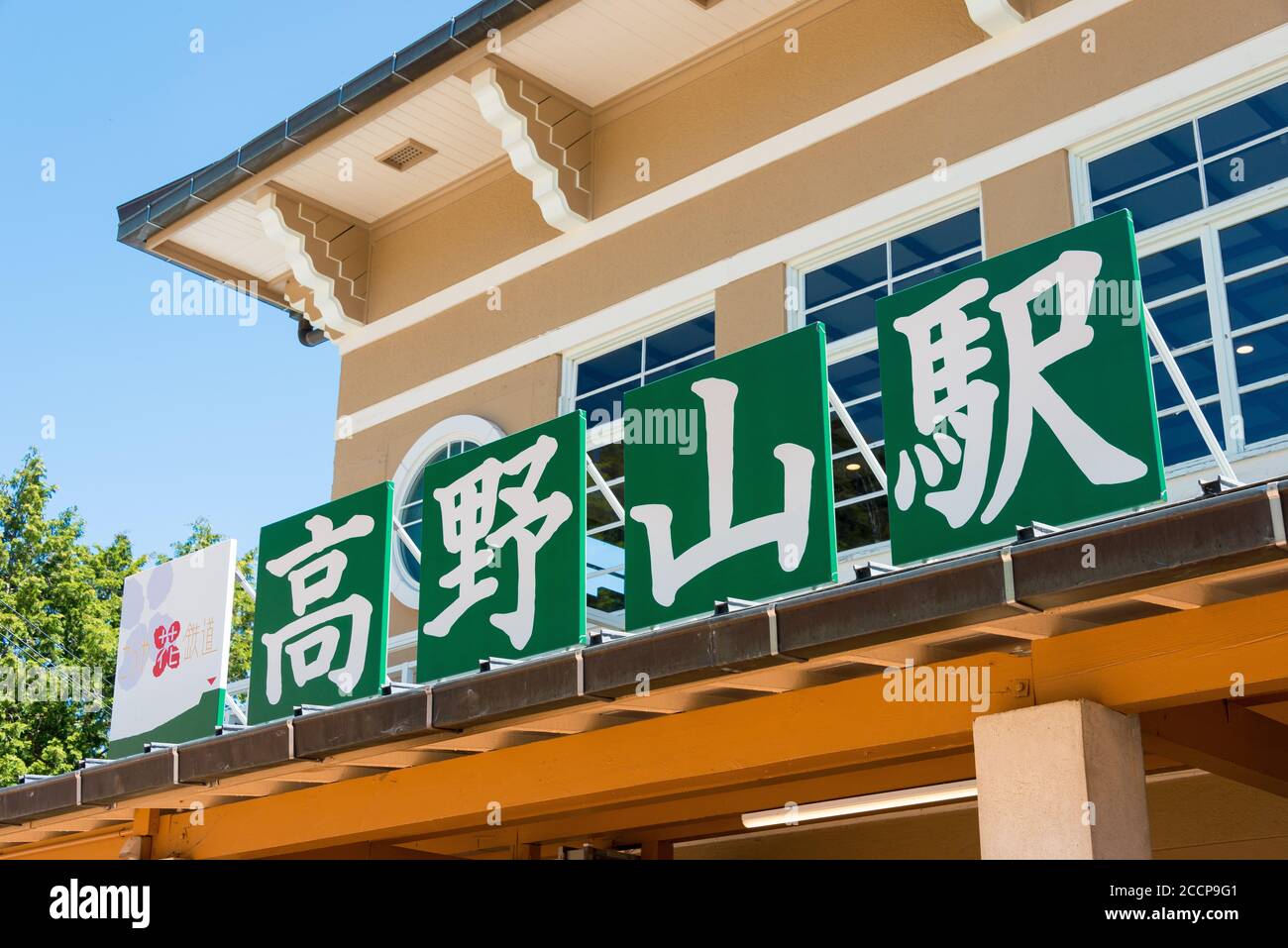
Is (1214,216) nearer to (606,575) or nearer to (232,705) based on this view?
(606,575)

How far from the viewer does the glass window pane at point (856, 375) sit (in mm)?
8930

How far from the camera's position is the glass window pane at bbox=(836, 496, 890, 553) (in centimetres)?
846

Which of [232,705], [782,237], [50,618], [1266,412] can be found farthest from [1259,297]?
[50,618]

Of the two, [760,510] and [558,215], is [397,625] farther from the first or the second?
[760,510]

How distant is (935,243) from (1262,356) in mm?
4366

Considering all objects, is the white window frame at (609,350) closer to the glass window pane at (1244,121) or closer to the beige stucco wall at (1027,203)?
the beige stucco wall at (1027,203)

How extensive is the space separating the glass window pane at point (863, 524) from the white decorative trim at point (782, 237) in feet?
5.51

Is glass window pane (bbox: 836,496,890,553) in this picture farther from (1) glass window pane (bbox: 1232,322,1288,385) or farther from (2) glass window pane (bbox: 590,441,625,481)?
(1) glass window pane (bbox: 1232,322,1288,385)

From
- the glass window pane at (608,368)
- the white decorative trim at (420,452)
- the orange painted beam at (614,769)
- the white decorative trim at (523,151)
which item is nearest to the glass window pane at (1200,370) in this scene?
the glass window pane at (608,368)

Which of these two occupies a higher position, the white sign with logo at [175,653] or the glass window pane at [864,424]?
the glass window pane at [864,424]

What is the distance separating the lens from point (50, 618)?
26.2 metres

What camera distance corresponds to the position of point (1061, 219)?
796 cm
